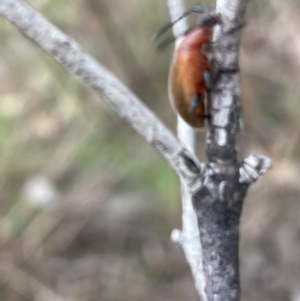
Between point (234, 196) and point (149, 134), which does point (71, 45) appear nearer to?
point (149, 134)

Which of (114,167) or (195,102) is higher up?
(114,167)

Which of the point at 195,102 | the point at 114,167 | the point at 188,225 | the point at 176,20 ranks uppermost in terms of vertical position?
the point at 114,167

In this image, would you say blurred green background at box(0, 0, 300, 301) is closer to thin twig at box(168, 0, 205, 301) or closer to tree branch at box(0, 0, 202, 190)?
thin twig at box(168, 0, 205, 301)

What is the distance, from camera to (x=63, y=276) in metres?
2.27

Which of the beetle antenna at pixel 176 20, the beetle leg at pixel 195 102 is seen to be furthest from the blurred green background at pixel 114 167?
the beetle leg at pixel 195 102

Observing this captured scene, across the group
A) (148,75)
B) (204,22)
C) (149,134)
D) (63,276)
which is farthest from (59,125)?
(149,134)

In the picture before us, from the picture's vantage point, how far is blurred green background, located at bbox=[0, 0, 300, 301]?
1926mm

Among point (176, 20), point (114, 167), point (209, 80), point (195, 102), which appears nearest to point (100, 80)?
point (209, 80)

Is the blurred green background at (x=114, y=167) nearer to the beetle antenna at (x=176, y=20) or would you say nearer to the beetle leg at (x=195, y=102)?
the beetle antenna at (x=176, y=20)

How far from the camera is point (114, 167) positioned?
7.24 ft

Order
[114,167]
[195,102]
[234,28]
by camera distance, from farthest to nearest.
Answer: [114,167], [195,102], [234,28]

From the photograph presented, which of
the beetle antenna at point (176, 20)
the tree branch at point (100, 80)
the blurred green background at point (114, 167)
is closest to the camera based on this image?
the tree branch at point (100, 80)

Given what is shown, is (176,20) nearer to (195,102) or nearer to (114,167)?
(195,102)

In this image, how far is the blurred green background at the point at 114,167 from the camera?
1.93 meters
